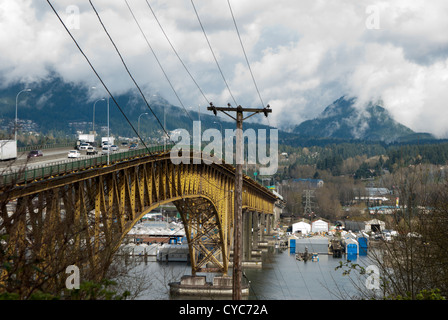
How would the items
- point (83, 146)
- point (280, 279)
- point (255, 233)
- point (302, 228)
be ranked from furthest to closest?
point (302, 228) → point (255, 233) → point (280, 279) → point (83, 146)

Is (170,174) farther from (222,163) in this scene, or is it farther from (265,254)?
(265,254)

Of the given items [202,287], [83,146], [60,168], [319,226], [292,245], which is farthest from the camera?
[319,226]

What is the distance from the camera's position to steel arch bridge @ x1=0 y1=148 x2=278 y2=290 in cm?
2045

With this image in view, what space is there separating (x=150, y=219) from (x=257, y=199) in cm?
6517

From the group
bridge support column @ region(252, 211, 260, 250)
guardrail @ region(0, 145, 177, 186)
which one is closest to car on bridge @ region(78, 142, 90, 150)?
guardrail @ region(0, 145, 177, 186)

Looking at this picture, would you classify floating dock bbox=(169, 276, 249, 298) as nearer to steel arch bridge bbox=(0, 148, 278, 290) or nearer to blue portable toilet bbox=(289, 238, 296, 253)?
steel arch bridge bbox=(0, 148, 278, 290)

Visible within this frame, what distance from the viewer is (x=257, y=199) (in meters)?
116

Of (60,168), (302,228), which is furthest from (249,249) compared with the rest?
(60,168)

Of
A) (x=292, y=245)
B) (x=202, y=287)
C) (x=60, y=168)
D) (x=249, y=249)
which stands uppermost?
(x=60, y=168)

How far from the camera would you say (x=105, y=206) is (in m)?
34.6

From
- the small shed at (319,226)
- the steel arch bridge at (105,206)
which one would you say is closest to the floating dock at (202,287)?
the steel arch bridge at (105,206)

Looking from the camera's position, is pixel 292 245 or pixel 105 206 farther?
pixel 292 245

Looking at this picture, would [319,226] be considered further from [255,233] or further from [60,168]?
[60,168]
